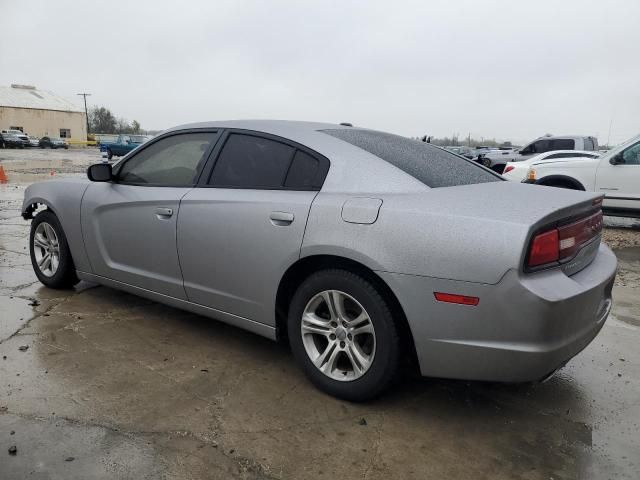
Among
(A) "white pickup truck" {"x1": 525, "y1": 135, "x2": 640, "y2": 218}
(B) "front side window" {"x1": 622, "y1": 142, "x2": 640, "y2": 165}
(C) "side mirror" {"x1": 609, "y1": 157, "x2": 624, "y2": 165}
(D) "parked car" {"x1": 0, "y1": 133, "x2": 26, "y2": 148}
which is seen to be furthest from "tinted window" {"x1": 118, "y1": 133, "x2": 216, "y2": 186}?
(D) "parked car" {"x1": 0, "y1": 133, "x2": 26, "y2": 148}

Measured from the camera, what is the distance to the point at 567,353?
242 centimetres

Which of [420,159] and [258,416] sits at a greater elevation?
[420,159]

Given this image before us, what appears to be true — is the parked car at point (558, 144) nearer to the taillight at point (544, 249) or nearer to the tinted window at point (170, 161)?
the tinted window at point (170, 161)

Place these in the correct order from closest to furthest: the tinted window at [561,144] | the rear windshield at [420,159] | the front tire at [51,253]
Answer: the rear windshield at [420,159], the front tire at [51,253], the tinted window at [561,144]

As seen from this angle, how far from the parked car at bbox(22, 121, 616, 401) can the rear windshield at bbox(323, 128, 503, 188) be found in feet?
0.06

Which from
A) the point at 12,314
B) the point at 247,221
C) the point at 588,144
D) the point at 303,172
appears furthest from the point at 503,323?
the point at 588,144

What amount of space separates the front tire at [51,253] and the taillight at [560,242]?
12.2ft

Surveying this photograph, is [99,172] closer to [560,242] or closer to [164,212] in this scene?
[164,212]

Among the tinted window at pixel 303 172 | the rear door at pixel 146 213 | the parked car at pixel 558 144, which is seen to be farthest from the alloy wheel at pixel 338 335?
the parked car at pixel 558 144

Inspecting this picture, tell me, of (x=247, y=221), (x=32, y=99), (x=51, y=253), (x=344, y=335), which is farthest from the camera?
(x=32, y=99)

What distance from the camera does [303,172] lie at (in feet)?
9.88

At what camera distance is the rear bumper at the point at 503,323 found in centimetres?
225

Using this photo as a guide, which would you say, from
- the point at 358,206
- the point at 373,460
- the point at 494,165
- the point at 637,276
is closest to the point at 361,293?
the point at 358,206

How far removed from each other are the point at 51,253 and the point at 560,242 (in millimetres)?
4132
